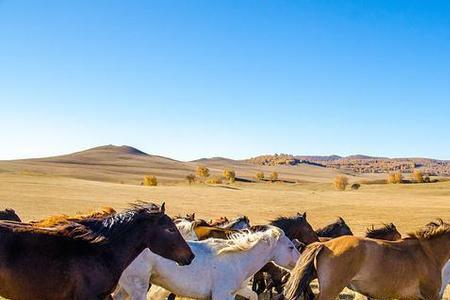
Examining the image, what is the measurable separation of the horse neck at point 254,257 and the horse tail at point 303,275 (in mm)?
832

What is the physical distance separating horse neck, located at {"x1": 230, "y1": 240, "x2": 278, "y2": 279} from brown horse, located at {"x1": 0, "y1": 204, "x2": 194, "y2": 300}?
217cm

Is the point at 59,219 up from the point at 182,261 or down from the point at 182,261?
up

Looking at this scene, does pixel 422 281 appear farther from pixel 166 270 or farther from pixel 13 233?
pixel 13 233

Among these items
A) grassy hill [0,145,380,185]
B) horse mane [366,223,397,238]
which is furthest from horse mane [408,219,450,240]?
grassy hill [0,145,380,185]

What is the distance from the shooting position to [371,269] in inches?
305

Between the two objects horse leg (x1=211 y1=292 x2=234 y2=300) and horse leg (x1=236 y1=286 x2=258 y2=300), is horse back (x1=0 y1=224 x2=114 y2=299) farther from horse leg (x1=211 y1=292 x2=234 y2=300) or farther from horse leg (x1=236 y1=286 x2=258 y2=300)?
horse leg (x1=236 y1=286 x2=258 y2=300)

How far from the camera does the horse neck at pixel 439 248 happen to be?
8336 mm

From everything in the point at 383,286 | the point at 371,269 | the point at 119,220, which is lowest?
the point at 383,286

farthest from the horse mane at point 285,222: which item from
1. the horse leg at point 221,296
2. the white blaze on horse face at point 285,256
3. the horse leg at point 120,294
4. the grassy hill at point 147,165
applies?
the grassy hill at point 147,165

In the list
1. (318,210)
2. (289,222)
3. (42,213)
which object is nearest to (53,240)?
(289,222)

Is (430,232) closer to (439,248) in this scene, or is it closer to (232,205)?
(439,248)

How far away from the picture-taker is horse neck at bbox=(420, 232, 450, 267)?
8.34 metres

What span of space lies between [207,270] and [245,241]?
1003 mm

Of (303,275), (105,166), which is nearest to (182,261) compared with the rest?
(303,275)
